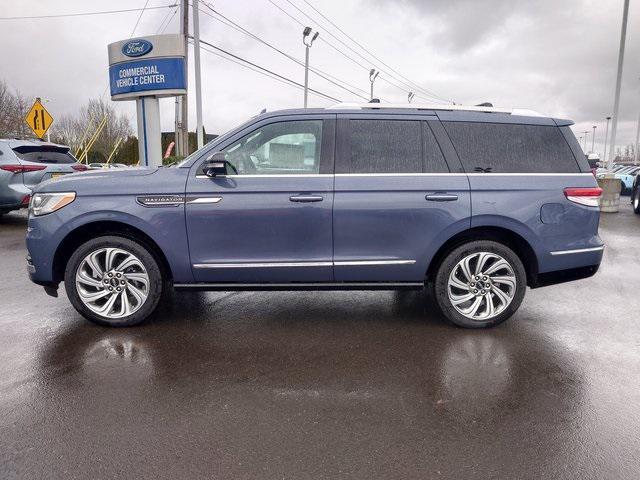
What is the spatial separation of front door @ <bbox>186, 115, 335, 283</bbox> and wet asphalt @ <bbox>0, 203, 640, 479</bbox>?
1.98ft

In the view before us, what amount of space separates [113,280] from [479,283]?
3314 millimetres

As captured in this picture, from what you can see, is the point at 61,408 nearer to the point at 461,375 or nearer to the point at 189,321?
the point at 189,321

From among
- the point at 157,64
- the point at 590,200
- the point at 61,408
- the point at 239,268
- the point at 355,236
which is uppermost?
the point at 157,64

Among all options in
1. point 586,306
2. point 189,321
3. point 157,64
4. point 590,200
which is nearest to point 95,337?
point 189,321

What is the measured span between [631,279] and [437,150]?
3.92 m

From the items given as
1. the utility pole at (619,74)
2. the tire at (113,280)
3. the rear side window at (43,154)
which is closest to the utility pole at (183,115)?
the rear side window at (43,154)

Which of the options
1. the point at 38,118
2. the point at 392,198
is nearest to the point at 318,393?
the point at 392,198

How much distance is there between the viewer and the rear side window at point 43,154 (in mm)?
10570

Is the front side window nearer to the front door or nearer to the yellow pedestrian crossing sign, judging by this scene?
the front door

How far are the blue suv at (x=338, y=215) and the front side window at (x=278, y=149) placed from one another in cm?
1

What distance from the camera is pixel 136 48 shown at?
15.5 metres

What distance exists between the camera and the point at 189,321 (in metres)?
4.65

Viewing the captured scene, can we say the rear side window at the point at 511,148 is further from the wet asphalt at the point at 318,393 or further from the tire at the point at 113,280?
the tire at the point at 113,280

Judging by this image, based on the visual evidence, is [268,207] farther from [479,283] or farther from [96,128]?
[96,128]
